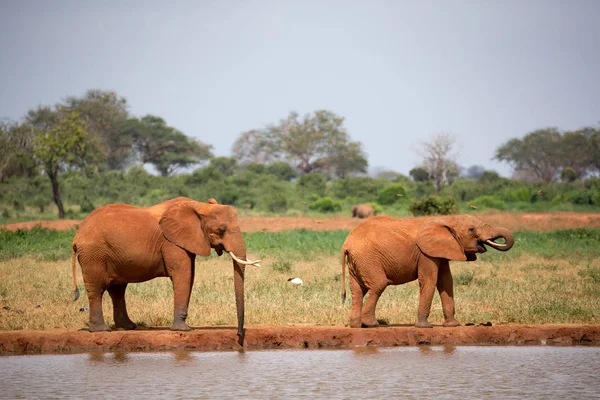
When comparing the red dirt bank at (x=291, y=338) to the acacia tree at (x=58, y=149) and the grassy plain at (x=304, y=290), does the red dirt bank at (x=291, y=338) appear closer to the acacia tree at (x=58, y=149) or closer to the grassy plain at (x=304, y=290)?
the grassy plain at (x=304, y=290)

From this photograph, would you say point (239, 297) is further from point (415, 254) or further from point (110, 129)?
point (110, 129)

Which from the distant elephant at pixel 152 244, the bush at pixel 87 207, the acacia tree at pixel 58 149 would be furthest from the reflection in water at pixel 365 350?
the bush at pixel 87 207

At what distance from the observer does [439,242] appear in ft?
40.0

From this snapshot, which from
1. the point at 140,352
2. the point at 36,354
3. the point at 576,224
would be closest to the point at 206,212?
the point at 140,352

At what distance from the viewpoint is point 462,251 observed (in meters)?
12.3

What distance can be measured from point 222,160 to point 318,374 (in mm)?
65116

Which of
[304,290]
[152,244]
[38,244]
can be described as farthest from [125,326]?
[38,244]

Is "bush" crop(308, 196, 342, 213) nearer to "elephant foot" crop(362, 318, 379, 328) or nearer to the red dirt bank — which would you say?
"elephant foot" crop(362, 318, 379, 328)

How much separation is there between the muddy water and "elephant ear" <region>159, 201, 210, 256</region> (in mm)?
1482

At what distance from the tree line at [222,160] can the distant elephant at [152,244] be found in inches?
1261

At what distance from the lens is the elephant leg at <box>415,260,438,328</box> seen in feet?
39.3

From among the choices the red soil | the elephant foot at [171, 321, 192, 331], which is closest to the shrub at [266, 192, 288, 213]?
the red soil

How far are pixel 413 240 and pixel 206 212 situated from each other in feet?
9.36

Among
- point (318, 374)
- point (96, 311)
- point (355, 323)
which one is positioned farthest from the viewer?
point (355, 323)
